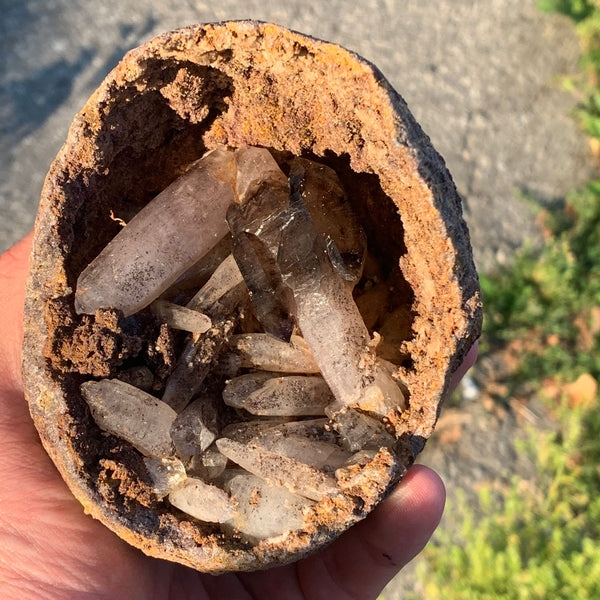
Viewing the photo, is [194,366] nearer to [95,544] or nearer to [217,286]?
[217,286]

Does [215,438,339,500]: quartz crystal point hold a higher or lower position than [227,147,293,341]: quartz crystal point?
lower

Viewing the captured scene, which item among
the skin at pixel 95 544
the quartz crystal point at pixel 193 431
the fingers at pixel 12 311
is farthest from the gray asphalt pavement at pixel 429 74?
the quartz crystal point at pixel 193 431

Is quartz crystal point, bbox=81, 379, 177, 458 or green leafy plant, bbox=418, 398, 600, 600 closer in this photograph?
quartz crystal point, bbox=81, 379, 177, 458

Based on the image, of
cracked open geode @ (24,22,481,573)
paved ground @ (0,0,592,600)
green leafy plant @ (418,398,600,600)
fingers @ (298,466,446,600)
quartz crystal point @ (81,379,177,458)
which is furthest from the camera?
paved ground @ (0,0,592,600)

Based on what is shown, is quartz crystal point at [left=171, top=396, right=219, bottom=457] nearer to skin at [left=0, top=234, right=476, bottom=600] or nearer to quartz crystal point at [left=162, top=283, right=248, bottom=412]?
quartz crystal point at [left=162, top=283, right=248, bottom=412]

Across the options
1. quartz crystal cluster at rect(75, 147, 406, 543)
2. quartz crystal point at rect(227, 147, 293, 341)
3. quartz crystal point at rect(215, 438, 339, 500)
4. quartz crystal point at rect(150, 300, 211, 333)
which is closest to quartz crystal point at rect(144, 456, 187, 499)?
quartz crystal cluster at rect(75, 147, 406, 543)

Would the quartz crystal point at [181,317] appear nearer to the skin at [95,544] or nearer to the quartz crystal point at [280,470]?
the quartz crystal point at [280,470]
